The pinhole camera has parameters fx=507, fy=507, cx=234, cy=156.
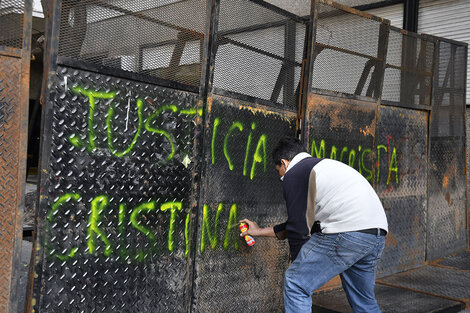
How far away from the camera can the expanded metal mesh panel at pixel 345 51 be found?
17.8 feet

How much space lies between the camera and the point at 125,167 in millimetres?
3670

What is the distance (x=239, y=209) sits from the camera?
15.0 ft

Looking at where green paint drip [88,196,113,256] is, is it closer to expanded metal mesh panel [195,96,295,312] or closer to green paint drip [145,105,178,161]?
green paint drip [145,105,178,161]

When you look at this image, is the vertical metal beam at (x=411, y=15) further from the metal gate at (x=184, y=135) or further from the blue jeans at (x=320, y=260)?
the blue jeans at (x=320, y=260)

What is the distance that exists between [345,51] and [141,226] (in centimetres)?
331

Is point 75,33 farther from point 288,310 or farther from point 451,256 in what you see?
point 451,256

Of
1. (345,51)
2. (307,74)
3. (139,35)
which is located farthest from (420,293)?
(139,35)

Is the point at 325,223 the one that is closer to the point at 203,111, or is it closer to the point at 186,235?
the point at 186,235

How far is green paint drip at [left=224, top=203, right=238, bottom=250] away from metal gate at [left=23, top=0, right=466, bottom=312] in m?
0.02

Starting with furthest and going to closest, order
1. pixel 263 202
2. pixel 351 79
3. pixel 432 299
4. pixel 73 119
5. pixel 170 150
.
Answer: pixel 351 79
pixel 432 299
pixel 263 202
pixel 170 150
pixel 73 119

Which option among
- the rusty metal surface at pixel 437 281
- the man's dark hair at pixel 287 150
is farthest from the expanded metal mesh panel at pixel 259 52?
the rusty metal surface at pixel 437 281

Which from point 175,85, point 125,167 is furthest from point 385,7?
point 125,167

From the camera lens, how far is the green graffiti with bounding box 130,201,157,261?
12.2 feet

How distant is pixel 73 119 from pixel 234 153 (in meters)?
1.60
